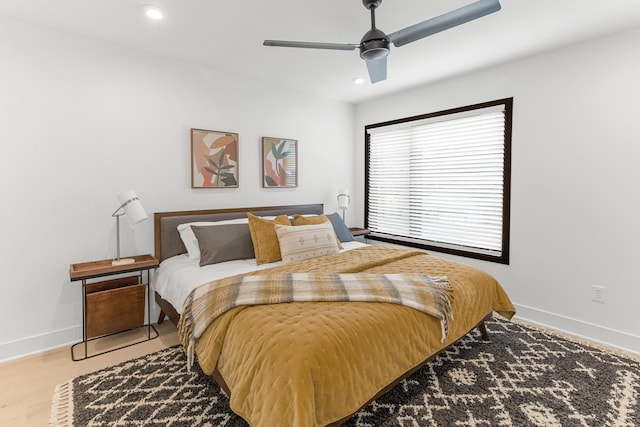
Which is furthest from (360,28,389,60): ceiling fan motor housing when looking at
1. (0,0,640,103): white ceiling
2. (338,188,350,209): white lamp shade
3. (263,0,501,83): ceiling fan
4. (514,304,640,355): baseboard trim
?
(514,304,640,355): baseboard trim

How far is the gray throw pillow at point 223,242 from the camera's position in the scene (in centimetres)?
286

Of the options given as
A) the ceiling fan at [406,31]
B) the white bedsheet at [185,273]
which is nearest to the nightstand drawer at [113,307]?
the white bedsheet at [185,273]

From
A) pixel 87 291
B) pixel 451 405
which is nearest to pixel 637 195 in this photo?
pixel 451 405

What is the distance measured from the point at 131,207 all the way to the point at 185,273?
0.71 meters

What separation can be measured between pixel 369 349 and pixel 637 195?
2.58m

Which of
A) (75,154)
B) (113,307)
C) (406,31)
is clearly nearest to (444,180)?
(406,31)

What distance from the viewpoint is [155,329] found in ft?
10.00

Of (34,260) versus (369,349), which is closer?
(369,349)

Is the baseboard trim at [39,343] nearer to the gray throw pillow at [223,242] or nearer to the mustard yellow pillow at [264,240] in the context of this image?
the gray throw pillow at [223,242]

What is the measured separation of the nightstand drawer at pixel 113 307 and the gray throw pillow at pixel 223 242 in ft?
1.94

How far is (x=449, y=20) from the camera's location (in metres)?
1.84

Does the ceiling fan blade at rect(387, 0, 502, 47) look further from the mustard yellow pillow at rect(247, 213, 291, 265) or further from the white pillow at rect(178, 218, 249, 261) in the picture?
the white pillow at rect(178, 218, 249, 261)

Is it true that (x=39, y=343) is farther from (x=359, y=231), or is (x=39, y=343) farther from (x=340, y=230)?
(x=359, y=231)

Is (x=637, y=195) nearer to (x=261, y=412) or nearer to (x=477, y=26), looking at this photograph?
(x=477, y=26)
